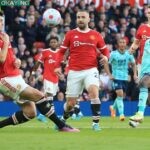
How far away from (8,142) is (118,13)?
1861cm

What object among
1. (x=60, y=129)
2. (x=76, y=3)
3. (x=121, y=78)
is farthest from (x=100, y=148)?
(x=76, y=3)

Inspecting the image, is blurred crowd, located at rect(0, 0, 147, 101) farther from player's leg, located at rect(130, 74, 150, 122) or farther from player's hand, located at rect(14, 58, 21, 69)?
player's hand, located at rect(14, 58, 21, 69)

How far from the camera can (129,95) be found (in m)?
27.6

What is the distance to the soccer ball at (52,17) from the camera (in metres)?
24.6

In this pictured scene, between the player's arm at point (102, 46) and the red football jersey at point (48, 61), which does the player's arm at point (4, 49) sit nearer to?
the player's arm at point (102, 46)

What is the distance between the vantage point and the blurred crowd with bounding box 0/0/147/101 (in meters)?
25.9

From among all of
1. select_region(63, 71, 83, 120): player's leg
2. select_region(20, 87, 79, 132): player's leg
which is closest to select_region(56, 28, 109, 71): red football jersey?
select_region(63, 71, 83, 120): player's leg

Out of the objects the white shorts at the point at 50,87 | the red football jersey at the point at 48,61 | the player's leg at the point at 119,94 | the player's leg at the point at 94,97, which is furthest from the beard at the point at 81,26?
the white shorts at the point at 50,87

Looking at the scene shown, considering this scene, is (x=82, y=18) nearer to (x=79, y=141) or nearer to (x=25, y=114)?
(x=25, y=114)

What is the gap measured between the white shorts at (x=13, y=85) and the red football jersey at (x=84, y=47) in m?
1.75

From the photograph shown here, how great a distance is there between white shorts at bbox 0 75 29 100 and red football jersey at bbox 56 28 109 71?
175 centimetres

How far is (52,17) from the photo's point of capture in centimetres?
2498

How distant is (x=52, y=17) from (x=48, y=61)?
3.63 meters

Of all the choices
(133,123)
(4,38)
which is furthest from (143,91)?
(4,38)
